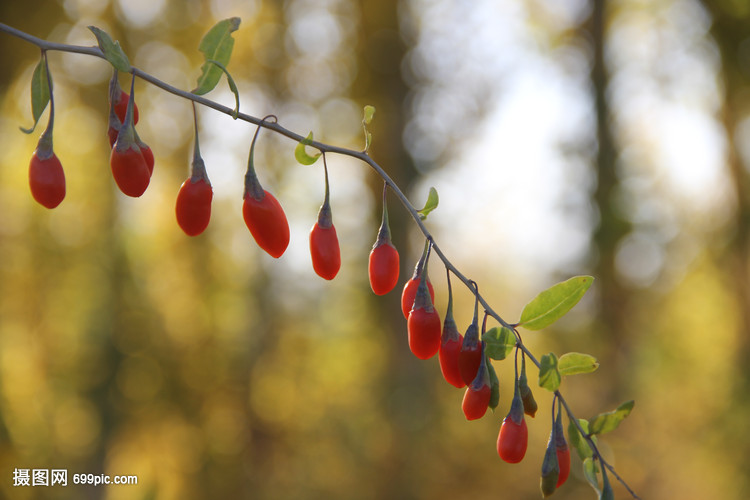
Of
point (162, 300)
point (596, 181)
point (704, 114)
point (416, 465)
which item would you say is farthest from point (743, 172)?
point (162, 300)

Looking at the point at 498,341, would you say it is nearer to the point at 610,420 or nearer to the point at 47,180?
the point at 610,420

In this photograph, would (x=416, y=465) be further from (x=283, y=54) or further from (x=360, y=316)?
(x=283, y=54)

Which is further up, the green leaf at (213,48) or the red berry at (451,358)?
the green leaf at (213,48)

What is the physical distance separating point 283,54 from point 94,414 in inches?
181

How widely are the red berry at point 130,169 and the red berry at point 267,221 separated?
195mm

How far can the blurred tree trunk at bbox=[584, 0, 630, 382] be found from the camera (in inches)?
254

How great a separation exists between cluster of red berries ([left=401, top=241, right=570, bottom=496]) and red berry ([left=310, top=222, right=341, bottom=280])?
175 millimetres

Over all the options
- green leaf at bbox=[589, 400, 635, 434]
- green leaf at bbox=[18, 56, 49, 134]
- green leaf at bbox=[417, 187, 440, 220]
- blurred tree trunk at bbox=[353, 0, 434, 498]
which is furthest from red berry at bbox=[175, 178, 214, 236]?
blurred tree trunk at bbox=[353, 0, 434, 498]

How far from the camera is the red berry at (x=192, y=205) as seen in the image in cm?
110

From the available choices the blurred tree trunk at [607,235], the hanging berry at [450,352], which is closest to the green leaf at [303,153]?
the hanging berry at [450,352]

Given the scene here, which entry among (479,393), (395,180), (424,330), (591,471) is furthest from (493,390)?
(395,180)

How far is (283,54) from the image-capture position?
22.7 ft

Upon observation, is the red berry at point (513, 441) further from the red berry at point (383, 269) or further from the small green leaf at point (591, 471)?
the red berry at point (383, 269)

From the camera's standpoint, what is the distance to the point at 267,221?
1.10 metres
